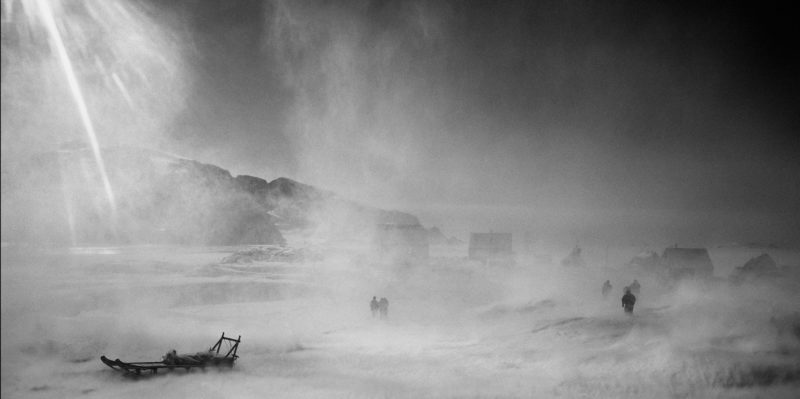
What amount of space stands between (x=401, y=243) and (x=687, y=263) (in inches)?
1209

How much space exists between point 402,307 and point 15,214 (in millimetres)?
24722

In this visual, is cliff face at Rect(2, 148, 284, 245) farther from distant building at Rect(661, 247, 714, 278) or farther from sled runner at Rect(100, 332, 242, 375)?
distant building at Rect(661, 247, 714, 278)

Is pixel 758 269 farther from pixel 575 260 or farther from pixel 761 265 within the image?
pixel 575 260

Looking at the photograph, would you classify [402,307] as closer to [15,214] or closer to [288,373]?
[288,373]

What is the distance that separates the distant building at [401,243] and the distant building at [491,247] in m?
8.47

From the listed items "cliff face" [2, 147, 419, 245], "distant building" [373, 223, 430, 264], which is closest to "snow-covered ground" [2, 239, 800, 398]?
"cliff face" [2, 147, 419, 245]

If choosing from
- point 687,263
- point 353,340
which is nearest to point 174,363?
point 353,340

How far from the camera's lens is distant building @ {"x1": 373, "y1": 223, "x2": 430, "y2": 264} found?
46.5 metres

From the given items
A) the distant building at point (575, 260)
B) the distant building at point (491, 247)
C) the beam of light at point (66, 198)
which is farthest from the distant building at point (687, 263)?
the beam of light at point (66, 198)

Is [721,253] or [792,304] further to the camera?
[721,253]

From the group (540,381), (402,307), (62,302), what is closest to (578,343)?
(540,381)

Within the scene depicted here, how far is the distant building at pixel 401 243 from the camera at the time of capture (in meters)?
46.5

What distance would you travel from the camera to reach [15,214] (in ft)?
25.7

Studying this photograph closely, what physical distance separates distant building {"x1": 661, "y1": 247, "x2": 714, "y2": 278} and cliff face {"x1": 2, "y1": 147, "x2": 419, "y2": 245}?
3525cm
